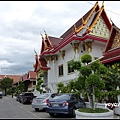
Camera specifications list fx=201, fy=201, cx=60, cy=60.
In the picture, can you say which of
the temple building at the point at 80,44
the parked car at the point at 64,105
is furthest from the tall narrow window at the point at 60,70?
the parked car at the point at 64,105

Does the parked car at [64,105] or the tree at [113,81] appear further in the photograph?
the tree at [113,81]

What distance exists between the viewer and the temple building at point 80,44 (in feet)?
65.7

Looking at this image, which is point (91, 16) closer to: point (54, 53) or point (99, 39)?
point (99, 39)

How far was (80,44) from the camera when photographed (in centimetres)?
2098

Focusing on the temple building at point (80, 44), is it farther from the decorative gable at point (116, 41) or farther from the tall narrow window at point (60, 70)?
the decorative gable at point (116, 41)

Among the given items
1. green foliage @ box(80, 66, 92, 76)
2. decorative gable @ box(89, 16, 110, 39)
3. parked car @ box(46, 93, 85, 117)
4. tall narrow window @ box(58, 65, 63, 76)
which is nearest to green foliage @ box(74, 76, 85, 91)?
green foliage @ box(80, 66, 92, 76)

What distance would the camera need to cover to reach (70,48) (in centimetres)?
2256

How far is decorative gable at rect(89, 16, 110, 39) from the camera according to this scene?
67.8 feet

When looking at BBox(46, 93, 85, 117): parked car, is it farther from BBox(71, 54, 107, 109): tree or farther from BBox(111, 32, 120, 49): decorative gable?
BBox(111, 32, 120, 49): decorative gable

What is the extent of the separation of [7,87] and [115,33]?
50669mm

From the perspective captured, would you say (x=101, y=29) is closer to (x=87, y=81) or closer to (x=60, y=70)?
(x=60, y=70)

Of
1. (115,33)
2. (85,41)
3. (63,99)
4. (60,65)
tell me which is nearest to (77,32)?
(85,41)

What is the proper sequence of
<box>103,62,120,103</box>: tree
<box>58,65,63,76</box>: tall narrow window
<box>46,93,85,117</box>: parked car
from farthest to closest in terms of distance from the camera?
1. <box>58,65,63,76</box>: tall narrow window
2. <box>103,62,120,103</box>: tree
3. <box>46,93,85,117</box>: parked car

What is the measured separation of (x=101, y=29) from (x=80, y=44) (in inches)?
112
